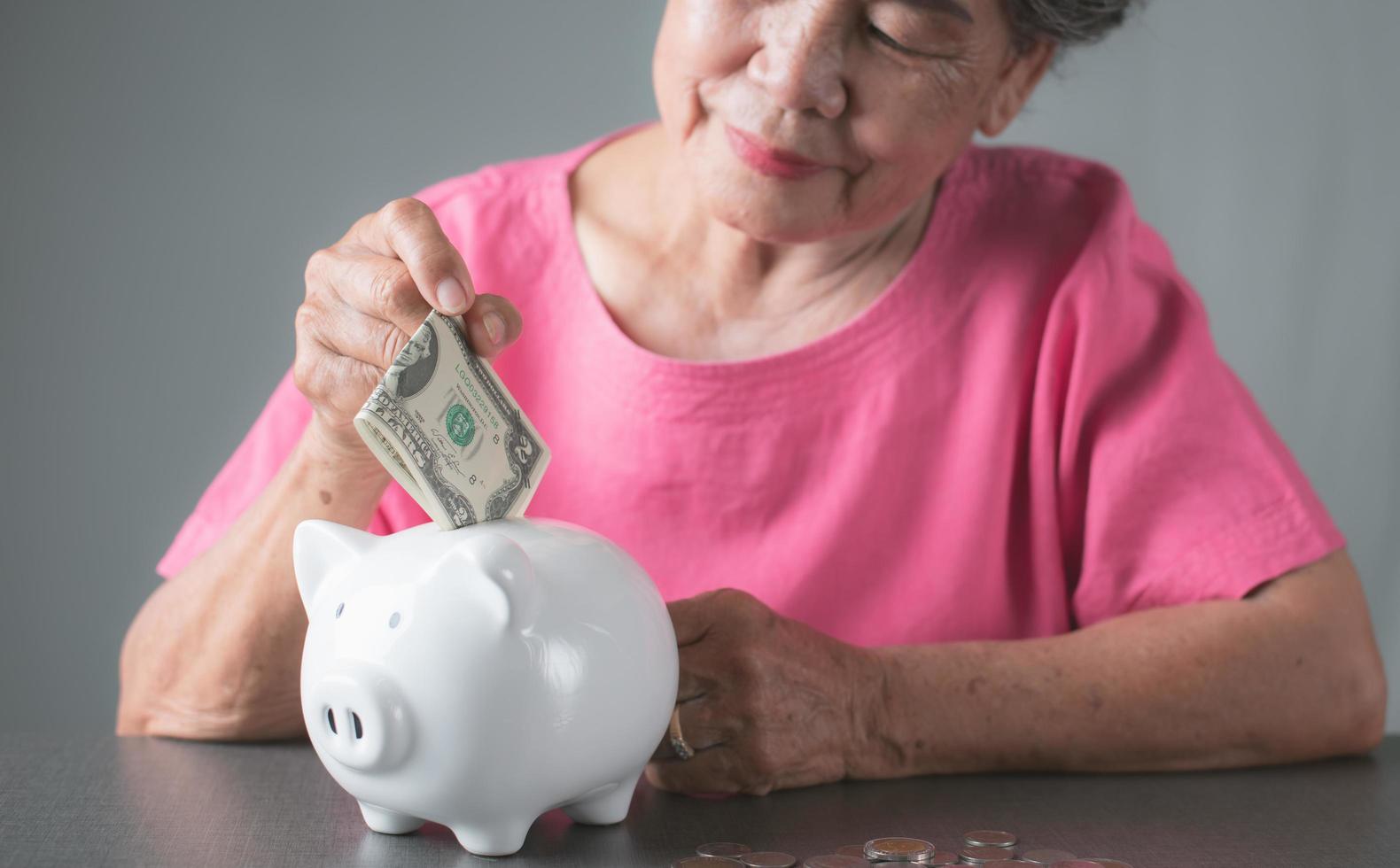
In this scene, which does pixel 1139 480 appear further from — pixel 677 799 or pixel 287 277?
pixel 287 277

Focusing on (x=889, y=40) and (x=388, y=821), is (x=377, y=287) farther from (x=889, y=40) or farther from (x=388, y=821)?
(x=889, y=40)

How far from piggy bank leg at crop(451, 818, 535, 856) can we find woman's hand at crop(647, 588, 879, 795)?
20 cm

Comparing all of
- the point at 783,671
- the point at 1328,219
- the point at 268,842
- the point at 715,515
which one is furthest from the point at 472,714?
the point at 1328,219

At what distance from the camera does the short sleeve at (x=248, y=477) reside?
1520mm

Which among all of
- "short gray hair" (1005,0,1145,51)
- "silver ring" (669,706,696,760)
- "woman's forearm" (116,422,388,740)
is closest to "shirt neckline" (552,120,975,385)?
"short gray hair" (1005,0,1145,51)

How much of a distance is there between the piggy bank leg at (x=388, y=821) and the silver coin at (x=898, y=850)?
0.33 m

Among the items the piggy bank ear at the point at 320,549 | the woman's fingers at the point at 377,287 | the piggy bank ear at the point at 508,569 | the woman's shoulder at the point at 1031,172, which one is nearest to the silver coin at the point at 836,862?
the piggy bank ear at the point at 508,569

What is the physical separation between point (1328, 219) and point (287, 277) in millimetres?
1837

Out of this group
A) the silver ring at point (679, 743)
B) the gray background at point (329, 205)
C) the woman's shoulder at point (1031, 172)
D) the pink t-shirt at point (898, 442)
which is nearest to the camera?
the silver ring at point (679, 743)

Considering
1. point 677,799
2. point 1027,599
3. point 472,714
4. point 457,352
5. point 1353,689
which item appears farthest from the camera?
point 1027,599

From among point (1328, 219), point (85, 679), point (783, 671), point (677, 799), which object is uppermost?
point (1328, 219)

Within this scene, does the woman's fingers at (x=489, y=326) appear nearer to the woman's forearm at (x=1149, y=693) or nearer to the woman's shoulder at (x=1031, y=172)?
the woman's forearm at (x=1149, y=693)

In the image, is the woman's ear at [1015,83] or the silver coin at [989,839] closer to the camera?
the silver coin at [989,839]

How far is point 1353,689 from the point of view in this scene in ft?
4.39
